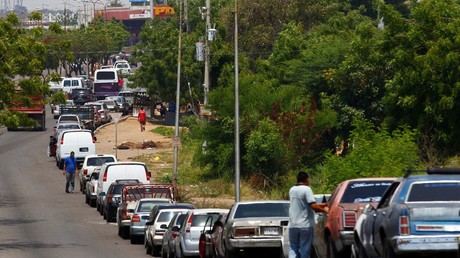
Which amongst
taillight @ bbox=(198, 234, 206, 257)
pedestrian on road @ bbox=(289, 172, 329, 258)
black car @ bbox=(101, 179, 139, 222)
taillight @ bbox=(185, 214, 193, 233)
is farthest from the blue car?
black car @ bbox=(101, 179, 139, 222)

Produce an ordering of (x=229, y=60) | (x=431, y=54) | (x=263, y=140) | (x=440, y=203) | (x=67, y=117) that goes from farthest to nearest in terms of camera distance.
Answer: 1. (x=229, y=60)
2. (x=67, y=117)
3. (x=263, y=140)
4. (x=431, y=54)
5. (x=440, y=203)

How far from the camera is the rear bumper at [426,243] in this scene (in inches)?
587

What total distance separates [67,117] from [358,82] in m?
30.8

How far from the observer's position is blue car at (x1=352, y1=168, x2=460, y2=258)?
15.0m

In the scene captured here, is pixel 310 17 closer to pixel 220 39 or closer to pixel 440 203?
pixel 220 39

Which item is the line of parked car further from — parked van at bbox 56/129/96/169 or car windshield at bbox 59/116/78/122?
car windshield at bbox 59/116/78/122

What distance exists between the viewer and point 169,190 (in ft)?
133

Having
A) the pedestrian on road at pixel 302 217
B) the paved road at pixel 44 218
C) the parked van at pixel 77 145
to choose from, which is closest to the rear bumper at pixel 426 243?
the pedestrian on road at pixel 302 217

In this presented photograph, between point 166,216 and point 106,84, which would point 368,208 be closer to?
point 166,216

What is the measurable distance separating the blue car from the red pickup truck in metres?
1.56

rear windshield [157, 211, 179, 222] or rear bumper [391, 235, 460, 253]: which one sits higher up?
rear bumper [391, 235, 460, 253]

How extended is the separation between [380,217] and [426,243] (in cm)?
103

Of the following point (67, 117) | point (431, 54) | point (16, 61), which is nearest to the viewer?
point (16, 61)

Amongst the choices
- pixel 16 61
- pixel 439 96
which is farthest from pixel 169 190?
pixel 439 96
